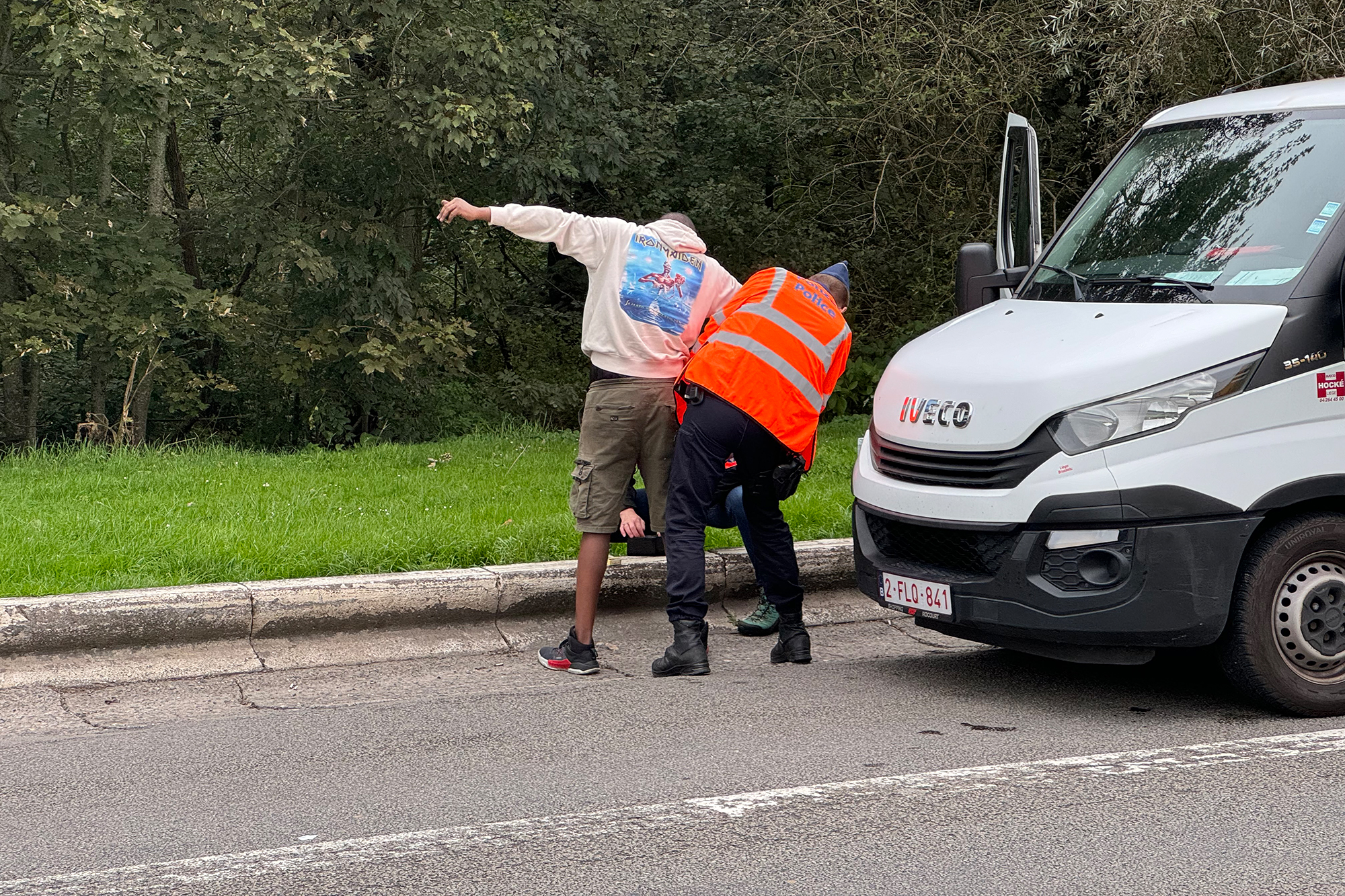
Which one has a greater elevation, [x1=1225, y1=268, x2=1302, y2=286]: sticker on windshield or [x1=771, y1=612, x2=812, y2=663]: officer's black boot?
[x1=1225, y1=268, x2=1302, y2=286]: sticker on windshield

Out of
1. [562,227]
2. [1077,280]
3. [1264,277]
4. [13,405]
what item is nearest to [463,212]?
[562,227]

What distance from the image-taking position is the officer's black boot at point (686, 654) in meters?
5.64

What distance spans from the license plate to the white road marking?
0.72 meters

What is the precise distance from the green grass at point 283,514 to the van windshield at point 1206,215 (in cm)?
230

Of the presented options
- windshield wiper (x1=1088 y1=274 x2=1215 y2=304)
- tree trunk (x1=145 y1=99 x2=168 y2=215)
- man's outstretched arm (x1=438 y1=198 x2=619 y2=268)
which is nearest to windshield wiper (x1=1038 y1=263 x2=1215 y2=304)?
windshield wiper (x1=1088 y1=274 x2=1215 y2=304)

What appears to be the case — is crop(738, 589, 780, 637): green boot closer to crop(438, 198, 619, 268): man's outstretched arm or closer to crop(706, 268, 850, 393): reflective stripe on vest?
crop(706, 268, 850, 393): reflective stripe on vest

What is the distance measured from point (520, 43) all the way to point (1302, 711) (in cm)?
908

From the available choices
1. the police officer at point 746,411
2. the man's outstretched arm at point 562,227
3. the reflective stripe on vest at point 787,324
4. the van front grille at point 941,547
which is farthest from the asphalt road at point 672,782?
the man's outstretched arm at point 562,227

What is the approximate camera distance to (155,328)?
38.7 ft

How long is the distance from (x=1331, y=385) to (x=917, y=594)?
1.55m

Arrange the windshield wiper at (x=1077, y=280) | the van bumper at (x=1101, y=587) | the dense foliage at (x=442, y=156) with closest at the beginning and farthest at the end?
the van bumper at (x=1101, y=587)
the windshield wiper at (x=1077, y=280)
the dense foliage at (x=442, y=156)

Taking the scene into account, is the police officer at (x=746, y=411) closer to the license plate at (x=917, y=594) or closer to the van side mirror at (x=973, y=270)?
the license plate at (x=917, y=594)

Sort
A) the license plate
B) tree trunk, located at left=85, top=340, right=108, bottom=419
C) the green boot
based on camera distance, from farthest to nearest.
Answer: tree trunk, located at left=85, top=340, right=108, bottom=419 → the green boot → the license plate

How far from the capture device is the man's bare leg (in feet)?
19.1
